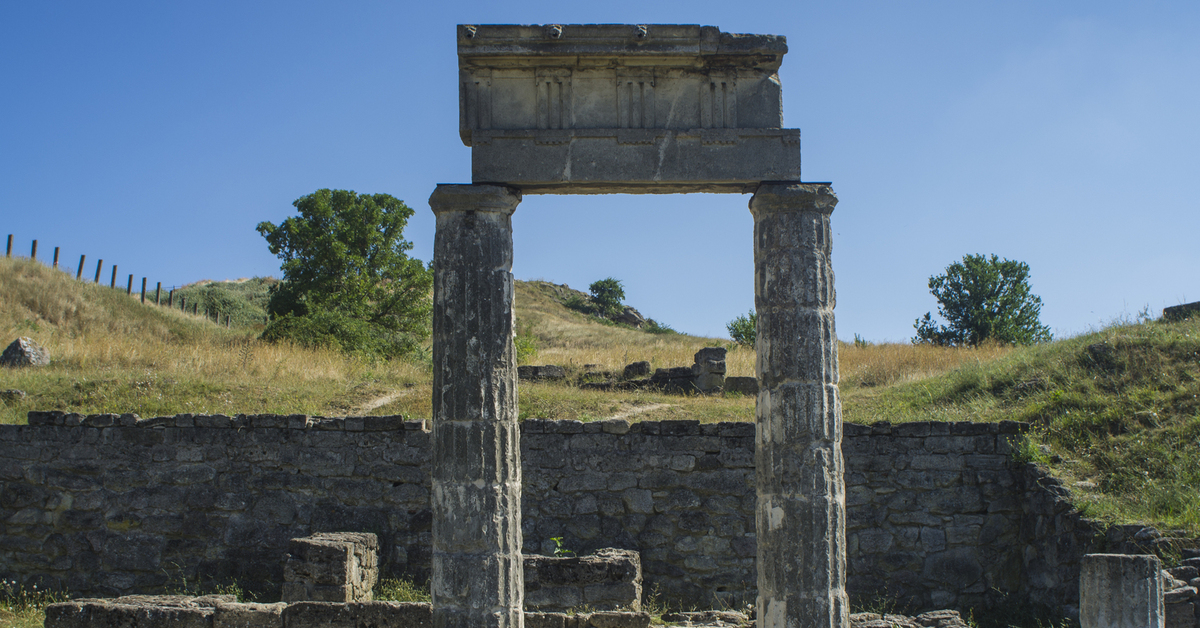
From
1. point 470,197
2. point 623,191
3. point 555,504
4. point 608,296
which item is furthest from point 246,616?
point 608,296

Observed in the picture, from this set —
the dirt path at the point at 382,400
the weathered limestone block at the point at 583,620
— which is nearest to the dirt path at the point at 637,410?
the dirt path at the point at 382,400

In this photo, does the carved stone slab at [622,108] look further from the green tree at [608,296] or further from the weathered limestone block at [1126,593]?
the green tree at [608,296]

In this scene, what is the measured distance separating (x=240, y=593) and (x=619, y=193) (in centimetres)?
714

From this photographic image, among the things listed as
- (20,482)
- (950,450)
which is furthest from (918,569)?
(20,482)

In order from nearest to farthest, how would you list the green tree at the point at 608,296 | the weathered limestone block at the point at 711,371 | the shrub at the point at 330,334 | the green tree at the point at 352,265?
the weathered limestone block at the point at 711,371 → the shrub at the point at 330,334 → the green tree at the point at 352,265 → the green tree at the point at 608,296

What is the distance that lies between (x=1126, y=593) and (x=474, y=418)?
16.9ft

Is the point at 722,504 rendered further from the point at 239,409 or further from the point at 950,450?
the point at 239,409

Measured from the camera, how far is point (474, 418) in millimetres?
6391

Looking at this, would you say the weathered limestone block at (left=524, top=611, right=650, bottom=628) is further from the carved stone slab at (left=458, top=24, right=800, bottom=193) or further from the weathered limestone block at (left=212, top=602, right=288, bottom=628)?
the carved stone slab at (left=458, top=24, right=800, bottom=193)

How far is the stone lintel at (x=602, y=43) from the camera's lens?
259 inches

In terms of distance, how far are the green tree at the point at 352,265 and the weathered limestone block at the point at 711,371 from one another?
10762mm

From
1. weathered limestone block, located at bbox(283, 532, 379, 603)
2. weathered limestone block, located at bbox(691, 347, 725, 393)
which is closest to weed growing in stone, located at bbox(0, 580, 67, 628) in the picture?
weathered limestone block, located at bbox(283, 532, 379, 603)

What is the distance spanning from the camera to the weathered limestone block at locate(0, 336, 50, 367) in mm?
16734

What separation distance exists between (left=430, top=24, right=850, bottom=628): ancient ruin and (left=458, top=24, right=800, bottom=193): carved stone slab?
0.04 feet
